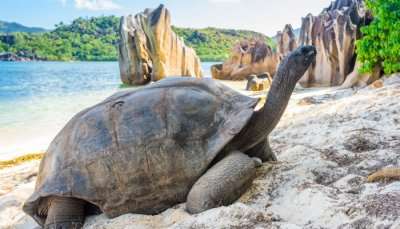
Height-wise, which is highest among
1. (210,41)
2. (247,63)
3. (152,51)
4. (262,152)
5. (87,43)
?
(210,41)

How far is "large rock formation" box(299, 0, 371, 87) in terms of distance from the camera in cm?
1093

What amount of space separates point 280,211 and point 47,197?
1841 mm

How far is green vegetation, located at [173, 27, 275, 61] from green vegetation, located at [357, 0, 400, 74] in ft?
220

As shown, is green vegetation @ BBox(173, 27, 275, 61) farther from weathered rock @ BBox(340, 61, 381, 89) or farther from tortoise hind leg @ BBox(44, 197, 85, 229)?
tortoise hind leg @ BBox(44, 197, 85, 229)

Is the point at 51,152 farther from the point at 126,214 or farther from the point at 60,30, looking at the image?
the point at 60,30

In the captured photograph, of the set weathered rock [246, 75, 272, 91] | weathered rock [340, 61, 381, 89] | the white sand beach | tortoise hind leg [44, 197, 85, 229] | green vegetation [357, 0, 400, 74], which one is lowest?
weathered rock [246, 75, 272, 91]

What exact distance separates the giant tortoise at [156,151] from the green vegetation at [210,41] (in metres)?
72.4

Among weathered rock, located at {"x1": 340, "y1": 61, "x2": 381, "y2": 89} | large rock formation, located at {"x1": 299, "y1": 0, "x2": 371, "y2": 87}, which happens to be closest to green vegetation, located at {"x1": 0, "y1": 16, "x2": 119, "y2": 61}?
large rock formation, located at {"x1": 299, "y1": 0, "x2": 371, "y2": 87}

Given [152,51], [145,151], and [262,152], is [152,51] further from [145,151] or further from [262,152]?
[145,151]

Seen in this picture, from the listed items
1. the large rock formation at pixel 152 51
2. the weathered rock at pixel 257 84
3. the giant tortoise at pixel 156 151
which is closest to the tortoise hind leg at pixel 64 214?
the giant tortoise at pixel 156 151

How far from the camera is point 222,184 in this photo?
8.66 ft

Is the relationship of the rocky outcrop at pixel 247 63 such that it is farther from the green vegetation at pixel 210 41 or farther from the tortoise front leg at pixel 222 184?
the green vegetation at pixel 210 41

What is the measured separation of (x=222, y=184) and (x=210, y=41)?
87.7 metres

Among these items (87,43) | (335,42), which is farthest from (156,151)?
(87,43)
